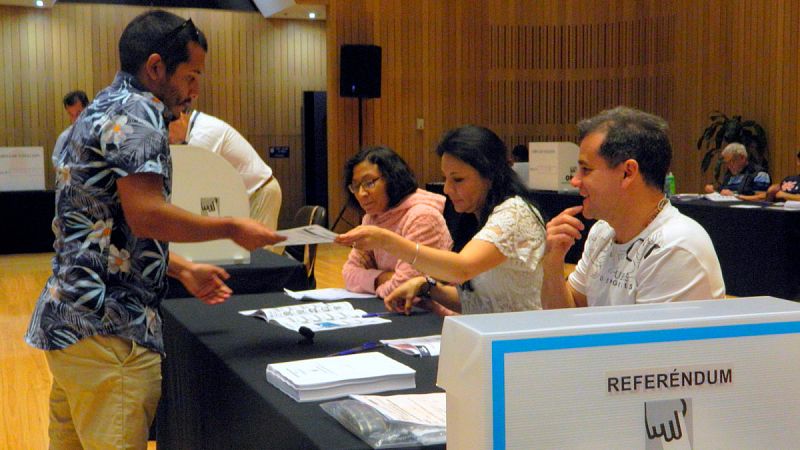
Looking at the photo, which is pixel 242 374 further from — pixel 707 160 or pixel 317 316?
pixel 707 160

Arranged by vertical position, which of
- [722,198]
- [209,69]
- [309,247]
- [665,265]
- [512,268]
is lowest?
[309,247]

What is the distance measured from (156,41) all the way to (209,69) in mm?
10863

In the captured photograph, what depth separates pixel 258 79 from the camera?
1266cm

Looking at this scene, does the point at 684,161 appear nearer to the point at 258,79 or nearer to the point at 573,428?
the point at 258,79

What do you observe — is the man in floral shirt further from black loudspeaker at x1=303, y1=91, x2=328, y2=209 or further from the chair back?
black loudspeaker at x1=303, y1=91, x2=328, y2=209

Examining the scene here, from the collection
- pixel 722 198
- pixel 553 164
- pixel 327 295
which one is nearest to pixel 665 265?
pixel 327 295

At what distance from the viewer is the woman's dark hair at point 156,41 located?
6.39 feet

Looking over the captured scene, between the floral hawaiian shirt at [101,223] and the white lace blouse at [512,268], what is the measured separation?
1090 millimetres

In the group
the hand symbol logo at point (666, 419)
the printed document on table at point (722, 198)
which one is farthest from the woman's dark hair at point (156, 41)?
the printed document on table at point (722, 198)

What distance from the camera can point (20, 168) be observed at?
1022 cm

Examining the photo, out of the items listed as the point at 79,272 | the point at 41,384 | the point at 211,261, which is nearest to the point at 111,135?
the point at 79,272

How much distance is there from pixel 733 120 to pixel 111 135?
33.3 ft

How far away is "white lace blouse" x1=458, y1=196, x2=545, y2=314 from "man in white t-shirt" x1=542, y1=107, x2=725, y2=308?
438 millimetres

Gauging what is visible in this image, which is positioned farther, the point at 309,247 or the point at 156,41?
the point at 309,247
